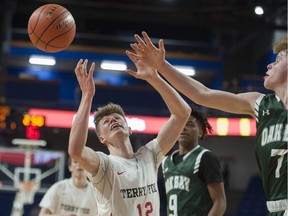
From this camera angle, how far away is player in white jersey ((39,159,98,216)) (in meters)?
6.13

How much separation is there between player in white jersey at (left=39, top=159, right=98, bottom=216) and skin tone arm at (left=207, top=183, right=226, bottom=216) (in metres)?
1.75

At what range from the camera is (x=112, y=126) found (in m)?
3.99

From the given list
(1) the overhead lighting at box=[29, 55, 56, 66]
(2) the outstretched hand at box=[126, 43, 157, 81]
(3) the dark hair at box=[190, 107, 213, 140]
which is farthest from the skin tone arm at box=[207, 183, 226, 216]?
(1) the overhead lighting at box=[29, 55, 56, 66]

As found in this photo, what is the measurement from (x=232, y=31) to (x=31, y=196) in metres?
10.5

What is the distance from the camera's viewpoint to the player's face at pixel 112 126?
13.0 ft

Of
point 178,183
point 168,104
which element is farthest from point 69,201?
point 168,104

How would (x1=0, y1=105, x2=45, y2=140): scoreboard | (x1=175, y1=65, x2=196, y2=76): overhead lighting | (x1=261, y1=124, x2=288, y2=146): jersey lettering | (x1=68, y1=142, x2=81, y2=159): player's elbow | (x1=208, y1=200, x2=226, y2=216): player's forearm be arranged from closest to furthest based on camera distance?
(x1=261, y1=124, x2=288, y2=146): jersey lettering < (x1=68, y1=142, x2=81, y2=159): player's elbow < (x1=208, y1=200, x2=226, y2=216): player's forearm < (x1=0, y1=105, x2=45, y2=140): scoreboard < (x1=175, y1=65, x2=196, y2=76): overhead lighting

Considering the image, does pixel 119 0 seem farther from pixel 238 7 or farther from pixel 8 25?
pixel 238 7

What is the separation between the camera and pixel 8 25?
61.5 feet

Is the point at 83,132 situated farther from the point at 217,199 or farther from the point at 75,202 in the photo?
the point at 75,202

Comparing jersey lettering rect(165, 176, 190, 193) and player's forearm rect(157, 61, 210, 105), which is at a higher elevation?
player's forearm rect(157, 61, 210, 105)

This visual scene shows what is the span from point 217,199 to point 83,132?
1.66 metres

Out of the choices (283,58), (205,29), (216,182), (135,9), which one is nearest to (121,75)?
(135,9)

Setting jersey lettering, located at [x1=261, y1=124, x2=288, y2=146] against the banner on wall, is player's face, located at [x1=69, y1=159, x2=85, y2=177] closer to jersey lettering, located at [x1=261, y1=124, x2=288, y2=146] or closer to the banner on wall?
jersey lettering, located at [x1=261, y1=124, x2=288, y2=146]
